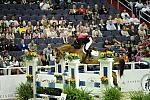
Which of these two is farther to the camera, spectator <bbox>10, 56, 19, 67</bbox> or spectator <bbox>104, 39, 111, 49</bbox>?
spectator <bbox>104, 39, 111, 49</bbox>

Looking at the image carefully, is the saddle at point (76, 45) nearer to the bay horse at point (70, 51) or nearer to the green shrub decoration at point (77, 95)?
the bay horse at point (70, 51)

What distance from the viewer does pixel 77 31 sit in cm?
2539

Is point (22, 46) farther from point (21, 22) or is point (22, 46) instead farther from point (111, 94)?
point (111, 94)

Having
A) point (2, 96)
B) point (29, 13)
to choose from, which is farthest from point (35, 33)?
point (2, 96)

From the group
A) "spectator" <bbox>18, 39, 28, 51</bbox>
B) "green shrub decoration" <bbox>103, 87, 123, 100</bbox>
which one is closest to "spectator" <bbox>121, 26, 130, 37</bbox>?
"spectator" <bbox>18, 39, 28, 51</bbox>

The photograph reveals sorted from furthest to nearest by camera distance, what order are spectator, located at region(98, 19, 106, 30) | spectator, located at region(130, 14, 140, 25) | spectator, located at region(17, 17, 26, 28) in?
spectator, located at region(130, 14, 140, 25), spectator, located at region(98, 19, 106, 30), spectator, located at region(17, 17, 26, 28)

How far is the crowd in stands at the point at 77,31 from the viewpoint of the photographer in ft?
76.4

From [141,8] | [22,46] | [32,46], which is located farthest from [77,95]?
[141,8]

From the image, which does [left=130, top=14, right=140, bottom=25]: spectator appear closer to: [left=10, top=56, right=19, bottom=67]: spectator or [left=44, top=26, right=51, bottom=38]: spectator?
[left=44, top=26, right=51, bottom=38]: spectator

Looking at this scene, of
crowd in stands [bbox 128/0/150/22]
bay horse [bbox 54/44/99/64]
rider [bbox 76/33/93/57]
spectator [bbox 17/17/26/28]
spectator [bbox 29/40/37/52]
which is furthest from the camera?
crowd in stands [bbox 128/0/150/22]

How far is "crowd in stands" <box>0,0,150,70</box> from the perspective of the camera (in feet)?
76.4

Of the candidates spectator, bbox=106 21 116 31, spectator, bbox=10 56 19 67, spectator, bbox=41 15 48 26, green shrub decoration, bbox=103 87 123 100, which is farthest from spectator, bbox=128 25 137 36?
green shrub decoration, bbox=103 87 123 100

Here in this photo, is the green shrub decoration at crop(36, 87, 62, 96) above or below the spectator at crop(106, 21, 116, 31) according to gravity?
below

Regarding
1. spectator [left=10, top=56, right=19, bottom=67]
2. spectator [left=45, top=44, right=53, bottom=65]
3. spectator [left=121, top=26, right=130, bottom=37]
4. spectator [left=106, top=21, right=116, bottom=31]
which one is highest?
spectator [left=106, top=21, right=116, bottom=31]
